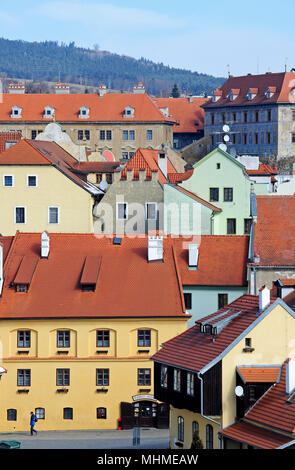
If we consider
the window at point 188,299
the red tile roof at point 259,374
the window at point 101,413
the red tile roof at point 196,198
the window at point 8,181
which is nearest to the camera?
the red tile roof at point 259,374

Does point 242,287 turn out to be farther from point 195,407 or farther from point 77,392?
point 195,407

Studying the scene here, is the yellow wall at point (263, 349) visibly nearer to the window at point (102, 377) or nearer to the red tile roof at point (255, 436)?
the red tile roof at point (255, 436)

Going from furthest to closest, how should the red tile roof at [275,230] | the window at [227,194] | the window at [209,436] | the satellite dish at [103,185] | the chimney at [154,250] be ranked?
the satellite dish at [103,185] < the window at [227,194] < the red tile roof at [275,230] < the chimney at [154,250] < the window at [209,436]

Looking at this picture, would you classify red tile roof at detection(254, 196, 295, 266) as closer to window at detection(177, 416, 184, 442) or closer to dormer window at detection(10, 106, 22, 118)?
window at detection(177, 416, 184, 442)

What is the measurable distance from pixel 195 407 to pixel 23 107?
105193mm

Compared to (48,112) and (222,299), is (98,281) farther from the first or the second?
(48,112)

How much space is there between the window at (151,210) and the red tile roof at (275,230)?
11.1 meters

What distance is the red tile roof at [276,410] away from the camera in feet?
140

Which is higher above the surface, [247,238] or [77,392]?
[247,238]

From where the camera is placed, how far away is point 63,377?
60469 mm

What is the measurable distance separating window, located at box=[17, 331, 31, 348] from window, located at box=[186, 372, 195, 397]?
1387cm

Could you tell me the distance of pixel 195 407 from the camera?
4825cm

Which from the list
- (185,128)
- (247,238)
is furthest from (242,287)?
(185,128)

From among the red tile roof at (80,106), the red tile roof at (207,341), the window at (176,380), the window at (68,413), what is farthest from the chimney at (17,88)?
the window at (176,380)
